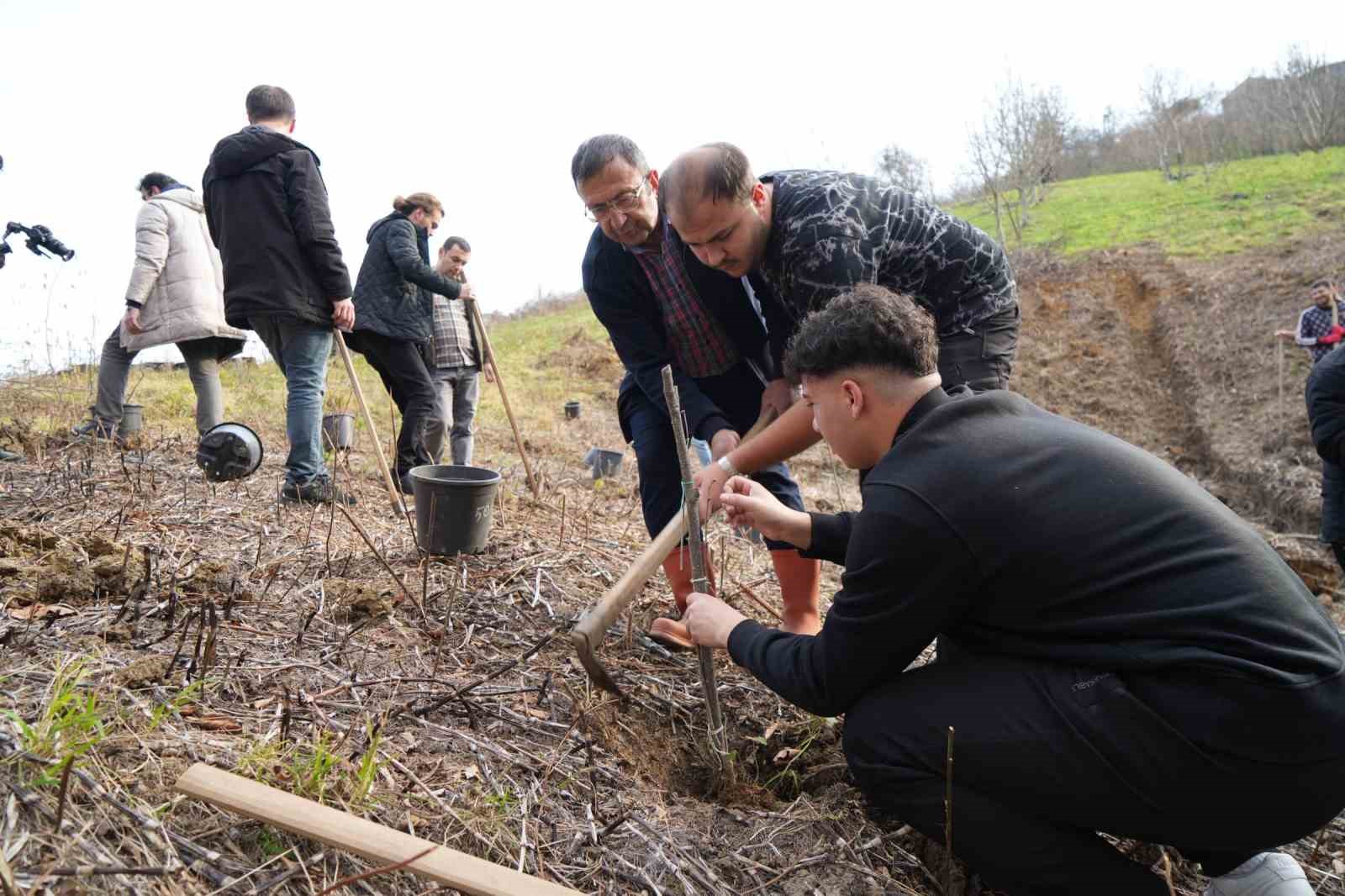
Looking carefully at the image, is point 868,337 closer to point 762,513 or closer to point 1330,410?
point 762,513

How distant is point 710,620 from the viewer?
6.96 feet

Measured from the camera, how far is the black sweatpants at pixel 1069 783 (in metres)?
1.56

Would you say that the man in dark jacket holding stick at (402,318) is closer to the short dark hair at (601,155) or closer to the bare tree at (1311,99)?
the short dark hair at (601,155)

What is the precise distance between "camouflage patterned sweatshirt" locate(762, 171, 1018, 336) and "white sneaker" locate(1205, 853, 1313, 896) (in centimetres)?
156

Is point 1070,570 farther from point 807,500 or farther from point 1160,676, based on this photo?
point 807,500

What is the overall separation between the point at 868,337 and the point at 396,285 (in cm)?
394

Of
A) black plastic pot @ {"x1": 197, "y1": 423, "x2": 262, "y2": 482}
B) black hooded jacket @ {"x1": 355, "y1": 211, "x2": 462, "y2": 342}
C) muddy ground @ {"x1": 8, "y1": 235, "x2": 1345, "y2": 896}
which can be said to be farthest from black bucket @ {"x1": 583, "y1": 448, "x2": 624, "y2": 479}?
black plastic pot @ {"x1": 197, "y1": 423, "x2": 262, "y2": 482}

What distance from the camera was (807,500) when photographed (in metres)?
8.73

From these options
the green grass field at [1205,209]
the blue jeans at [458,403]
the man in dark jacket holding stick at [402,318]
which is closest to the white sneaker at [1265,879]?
the man in dark jacket holding stick at [402,318]

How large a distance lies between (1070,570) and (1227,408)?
1305 centimetres

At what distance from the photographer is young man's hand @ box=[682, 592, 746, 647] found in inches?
82.2

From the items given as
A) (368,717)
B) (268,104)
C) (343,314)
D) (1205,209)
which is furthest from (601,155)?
(1205,209)

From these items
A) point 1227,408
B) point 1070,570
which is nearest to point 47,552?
point 1070,570

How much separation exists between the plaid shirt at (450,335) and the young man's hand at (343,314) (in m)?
1.63
